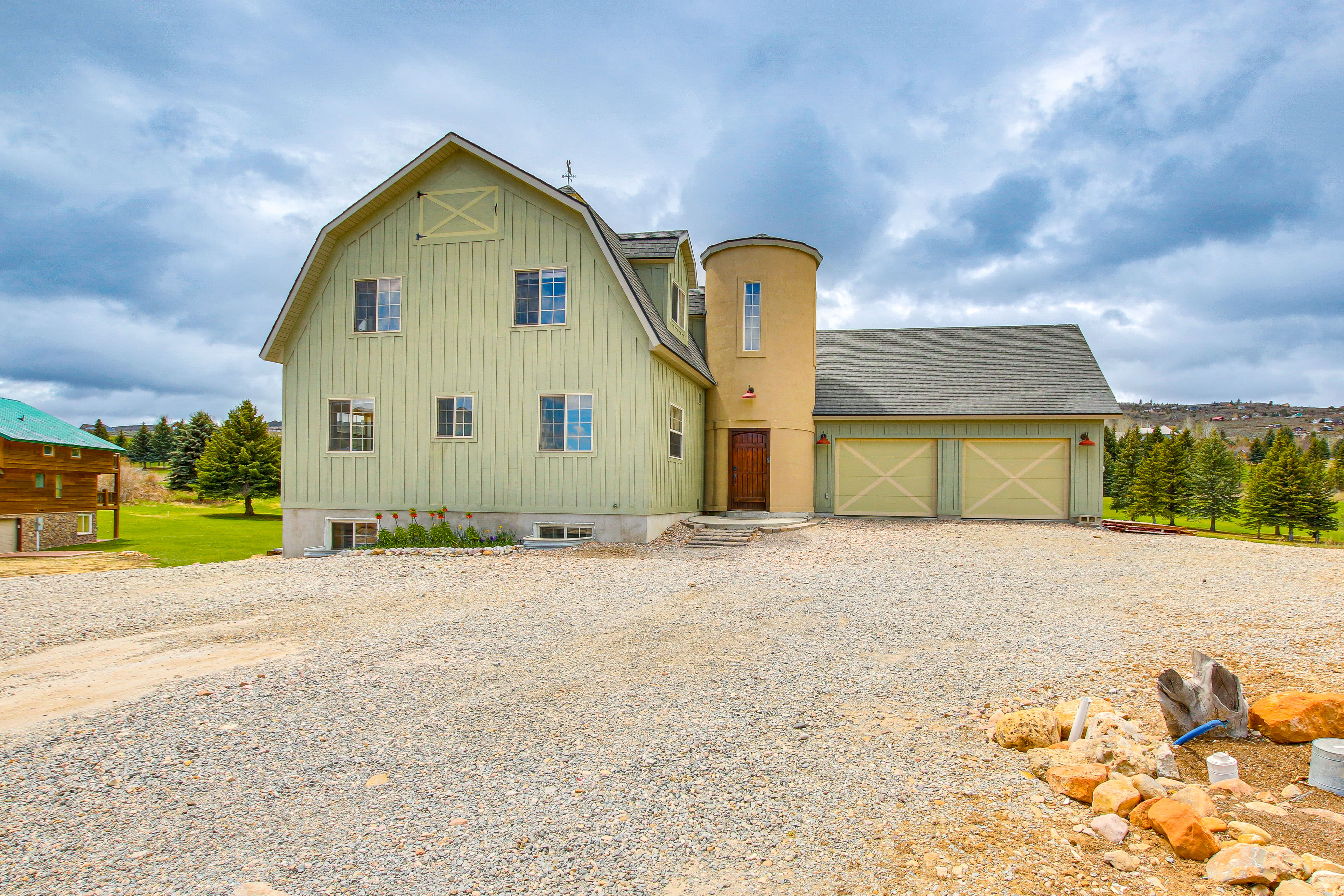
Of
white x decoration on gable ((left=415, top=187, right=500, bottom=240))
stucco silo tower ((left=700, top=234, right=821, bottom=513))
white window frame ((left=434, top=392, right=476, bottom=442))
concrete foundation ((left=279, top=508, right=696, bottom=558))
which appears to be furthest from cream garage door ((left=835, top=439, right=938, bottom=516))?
white x decoration on gable ((left=415, top=187, right=500, bottom=240))

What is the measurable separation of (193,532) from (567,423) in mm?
24540

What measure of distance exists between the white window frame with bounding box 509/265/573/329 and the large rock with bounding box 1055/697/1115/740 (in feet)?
36.5

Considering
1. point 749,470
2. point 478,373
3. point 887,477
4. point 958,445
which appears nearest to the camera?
point 478,373

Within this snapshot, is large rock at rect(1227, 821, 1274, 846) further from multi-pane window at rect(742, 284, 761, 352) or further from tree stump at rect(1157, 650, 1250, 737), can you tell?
multi-pane window at rect(742, 284, 761, 352)

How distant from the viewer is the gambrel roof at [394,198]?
42.5ft

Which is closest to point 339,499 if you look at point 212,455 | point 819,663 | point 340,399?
point 340,399

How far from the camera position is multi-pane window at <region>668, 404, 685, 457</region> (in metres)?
14.5

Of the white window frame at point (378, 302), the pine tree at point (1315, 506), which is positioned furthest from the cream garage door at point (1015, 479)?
the pine tree at point (1315, 506)

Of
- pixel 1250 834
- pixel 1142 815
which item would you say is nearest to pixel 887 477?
pixel 1142 815

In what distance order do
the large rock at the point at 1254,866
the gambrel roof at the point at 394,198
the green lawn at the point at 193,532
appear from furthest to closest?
the green lawn at the point at 193,532 → the gambrel roof at the point at 394,198 → the large rock at the point at 1254,866

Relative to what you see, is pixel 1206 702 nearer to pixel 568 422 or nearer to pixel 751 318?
pixel 568 422

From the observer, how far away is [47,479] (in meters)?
24.3

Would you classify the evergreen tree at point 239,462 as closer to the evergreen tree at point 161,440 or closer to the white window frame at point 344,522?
the white window frame at point 344,522

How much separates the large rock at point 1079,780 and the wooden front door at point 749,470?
1368 cm
